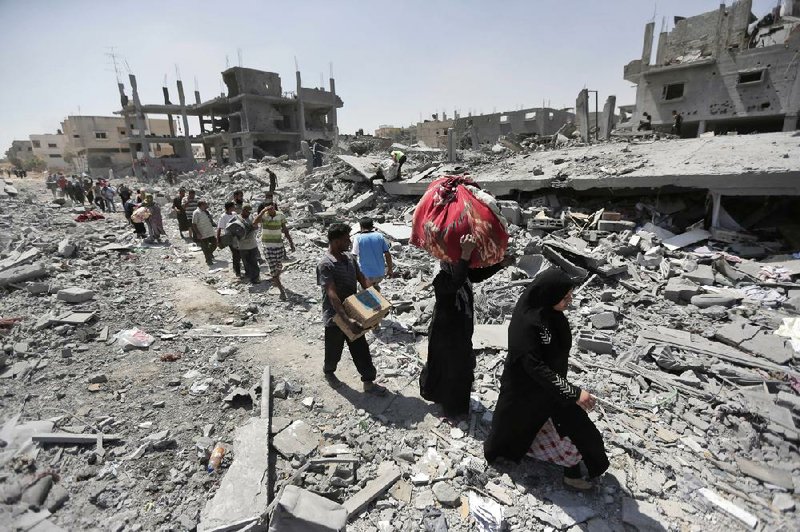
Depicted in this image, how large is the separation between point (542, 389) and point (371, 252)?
9.76 feet

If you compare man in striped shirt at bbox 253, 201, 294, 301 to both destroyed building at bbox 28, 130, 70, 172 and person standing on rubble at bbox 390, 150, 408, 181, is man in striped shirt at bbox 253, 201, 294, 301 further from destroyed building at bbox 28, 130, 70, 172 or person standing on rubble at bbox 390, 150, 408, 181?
destroyed building at bbox 28, 130, 70, 172

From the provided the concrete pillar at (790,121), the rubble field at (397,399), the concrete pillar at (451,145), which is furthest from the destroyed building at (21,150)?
the concrete pillar at (790,121)

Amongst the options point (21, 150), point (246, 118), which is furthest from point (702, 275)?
point (21, 150)

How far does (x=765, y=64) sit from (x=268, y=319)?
25.8 m

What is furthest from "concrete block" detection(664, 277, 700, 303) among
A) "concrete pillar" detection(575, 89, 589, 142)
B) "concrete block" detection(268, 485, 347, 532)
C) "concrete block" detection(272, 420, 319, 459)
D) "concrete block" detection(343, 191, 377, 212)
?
"concrete pillar" detection(575, 89, 589, 142)

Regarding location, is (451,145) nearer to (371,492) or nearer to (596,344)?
(596,344)

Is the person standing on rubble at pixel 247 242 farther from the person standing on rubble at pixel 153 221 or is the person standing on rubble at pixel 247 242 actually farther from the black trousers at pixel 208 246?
the person standing on rubble at pixel 153 221

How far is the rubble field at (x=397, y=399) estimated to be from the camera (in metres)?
2.52

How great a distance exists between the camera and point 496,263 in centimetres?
294

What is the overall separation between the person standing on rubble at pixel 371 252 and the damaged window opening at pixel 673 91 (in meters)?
24.8

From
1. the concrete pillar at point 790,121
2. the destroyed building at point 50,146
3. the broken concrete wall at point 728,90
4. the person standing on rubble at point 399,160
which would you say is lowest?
the person standing on rubble at point 399,160

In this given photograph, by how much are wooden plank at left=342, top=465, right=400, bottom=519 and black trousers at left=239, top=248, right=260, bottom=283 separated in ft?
17.3

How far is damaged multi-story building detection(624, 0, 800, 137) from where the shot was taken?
17.9 m

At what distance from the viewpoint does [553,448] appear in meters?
2.62
